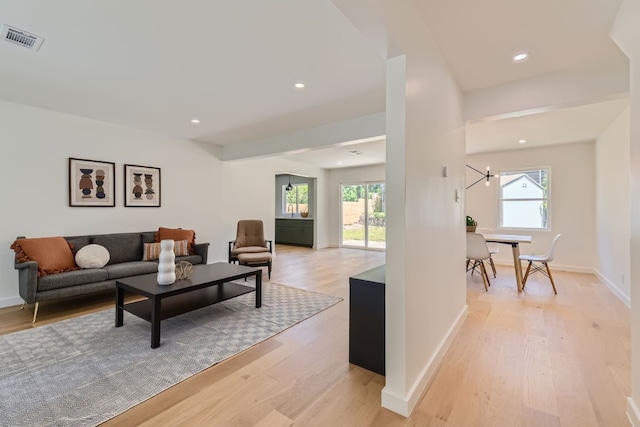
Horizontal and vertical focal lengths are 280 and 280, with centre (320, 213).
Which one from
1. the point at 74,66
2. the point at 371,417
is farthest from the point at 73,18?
the point at 371,417

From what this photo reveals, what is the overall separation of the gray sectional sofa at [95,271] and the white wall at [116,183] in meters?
0.32

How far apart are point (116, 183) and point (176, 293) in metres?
2.75

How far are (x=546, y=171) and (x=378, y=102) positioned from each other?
13.7 ft

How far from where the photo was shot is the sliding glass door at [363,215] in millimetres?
7828

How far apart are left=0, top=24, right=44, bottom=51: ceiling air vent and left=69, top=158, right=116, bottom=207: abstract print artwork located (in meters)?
2.00

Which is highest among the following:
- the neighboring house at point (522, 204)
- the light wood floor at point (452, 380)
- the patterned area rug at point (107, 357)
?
the neighboring house at point (522, 204)

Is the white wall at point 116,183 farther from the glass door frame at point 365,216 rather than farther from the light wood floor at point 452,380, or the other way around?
the glass door frame at point 365,216

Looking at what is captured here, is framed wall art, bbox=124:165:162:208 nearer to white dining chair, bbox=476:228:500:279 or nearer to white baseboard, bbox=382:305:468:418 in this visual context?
white baseboard, bbox=382:305:468:418

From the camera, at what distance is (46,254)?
122 inches

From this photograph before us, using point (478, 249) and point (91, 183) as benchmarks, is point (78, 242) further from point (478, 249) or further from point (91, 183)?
point (478, 249)

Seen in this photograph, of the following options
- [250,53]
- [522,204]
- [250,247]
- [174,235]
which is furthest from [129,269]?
[522,204]

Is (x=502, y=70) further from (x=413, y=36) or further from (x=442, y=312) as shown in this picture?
(x=442, y=312)

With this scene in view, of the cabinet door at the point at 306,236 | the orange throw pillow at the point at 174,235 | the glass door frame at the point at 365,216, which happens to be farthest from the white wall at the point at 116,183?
the glass door frame at the point at 365,216

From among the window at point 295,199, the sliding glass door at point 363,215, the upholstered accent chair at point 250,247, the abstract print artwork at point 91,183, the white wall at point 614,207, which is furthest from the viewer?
the window at point 295,199
